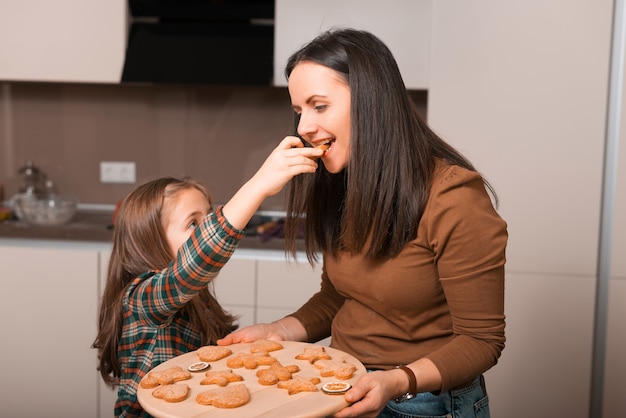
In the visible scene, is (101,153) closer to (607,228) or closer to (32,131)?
(32,131)

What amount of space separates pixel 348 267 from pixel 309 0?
186 cm

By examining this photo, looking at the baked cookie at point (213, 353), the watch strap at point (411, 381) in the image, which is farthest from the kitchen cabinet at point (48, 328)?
the watch strap at point (411, 381)

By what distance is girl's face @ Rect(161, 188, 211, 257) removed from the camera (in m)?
1.78

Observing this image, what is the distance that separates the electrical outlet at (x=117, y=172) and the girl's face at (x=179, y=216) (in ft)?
6.58

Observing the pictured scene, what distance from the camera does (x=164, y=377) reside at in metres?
1.38

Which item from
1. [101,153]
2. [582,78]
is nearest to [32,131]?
[101,153]

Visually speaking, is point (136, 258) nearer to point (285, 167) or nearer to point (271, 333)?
point (271, 333)

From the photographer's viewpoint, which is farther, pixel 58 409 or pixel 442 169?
pixel 58 409

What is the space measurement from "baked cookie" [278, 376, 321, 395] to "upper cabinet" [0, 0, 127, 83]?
2.28 m

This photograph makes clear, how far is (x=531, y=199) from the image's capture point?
2.79m

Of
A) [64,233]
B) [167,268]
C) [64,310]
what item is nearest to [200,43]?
[64,233]

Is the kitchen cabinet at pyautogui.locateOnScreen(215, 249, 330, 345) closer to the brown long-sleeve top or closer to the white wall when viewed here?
the white wall

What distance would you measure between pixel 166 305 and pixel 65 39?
2096 millimetres

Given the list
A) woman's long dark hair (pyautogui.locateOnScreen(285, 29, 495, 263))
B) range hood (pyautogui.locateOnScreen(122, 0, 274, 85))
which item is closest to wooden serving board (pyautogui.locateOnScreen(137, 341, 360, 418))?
woman's long dark hair (pyautogui.locateOnScreen(285, 29, 495, 263))
